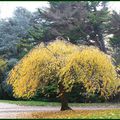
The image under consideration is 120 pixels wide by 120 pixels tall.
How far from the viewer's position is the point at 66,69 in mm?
18359

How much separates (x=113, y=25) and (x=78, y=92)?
24.6 ft

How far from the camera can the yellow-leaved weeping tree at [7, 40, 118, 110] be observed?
728 inches

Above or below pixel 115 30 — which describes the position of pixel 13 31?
below

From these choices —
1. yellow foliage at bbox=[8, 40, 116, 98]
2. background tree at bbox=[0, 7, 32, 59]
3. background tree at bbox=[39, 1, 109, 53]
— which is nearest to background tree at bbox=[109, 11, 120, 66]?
background tree at bbox=[39, 1, 109, 53]

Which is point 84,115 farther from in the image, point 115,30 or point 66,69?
point 115,30

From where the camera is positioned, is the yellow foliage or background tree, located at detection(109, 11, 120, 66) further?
background tree, located at detection(109, 11, 120, 66)

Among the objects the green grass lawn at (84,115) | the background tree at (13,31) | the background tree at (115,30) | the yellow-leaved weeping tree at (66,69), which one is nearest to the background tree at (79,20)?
the background tree at (115,30)

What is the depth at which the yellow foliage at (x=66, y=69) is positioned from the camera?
18500mm

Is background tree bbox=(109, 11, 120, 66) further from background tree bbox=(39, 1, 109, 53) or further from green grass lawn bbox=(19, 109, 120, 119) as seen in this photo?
green grass lawn bbox=(19, 109, 120, 119)

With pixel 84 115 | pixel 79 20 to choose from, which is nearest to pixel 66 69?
pixel 84 115

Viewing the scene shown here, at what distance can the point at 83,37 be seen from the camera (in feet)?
113

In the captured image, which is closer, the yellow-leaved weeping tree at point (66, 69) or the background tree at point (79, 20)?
the yellow-leaved weeping tree at point (66, 69)

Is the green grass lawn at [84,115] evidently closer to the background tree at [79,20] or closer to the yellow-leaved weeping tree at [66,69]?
the yellow-leaved weeping tree at [66,69]

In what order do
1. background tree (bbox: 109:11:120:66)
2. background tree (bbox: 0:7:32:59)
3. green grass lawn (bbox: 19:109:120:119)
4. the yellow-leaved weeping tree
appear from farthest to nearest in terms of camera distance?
1. background tree (bbox: 0:7:32:59)
2. background tree (bbox: 109:11:120:66)
3. the yellow-leaved weeping tree
4. green grass lawn (bbox: 19:109:120:119)
